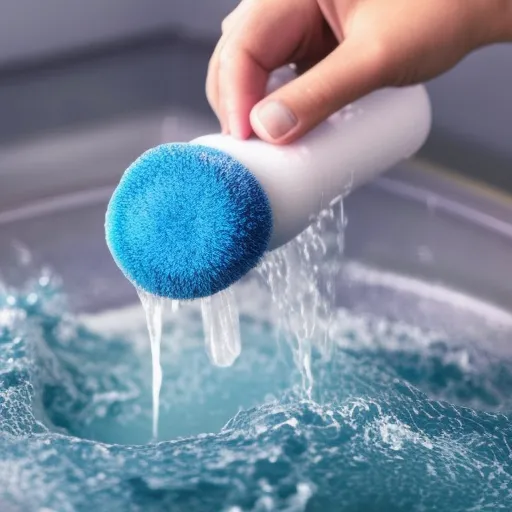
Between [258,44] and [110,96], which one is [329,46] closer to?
[258,44]

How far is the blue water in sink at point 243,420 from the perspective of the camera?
517mm

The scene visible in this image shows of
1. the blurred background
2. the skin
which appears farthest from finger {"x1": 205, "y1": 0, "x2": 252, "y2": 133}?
the blurred background

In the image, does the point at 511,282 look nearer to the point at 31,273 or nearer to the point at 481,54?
the point at 481,54

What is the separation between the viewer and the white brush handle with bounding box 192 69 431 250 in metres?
0.47

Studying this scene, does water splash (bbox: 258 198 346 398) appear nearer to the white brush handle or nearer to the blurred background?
the white brush handle

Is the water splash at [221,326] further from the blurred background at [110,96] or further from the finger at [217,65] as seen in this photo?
the blurred background at [110,96]

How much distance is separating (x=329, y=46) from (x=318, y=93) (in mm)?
135

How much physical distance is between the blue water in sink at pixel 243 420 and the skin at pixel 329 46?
184 millimetres

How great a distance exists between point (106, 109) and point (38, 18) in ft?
0.35

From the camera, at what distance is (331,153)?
50 cm

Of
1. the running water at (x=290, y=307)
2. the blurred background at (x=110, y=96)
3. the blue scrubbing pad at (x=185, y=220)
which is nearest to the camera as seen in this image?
the blue scrubbing pad at (x=185, y=220)

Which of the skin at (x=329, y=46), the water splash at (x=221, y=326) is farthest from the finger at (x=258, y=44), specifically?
the water splash at (x=221, y=326)

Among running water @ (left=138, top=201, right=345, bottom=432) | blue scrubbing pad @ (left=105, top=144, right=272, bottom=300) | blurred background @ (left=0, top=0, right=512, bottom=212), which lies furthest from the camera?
blurred background @ (left=0, top=0, right=512, bottom=212)

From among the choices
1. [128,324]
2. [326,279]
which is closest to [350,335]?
[326,279]
